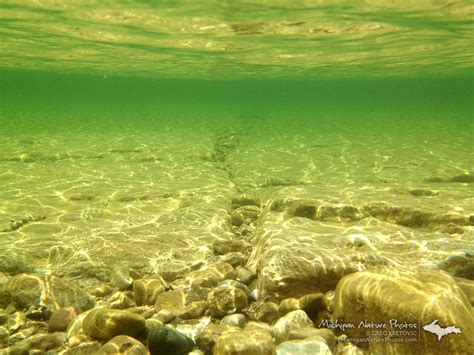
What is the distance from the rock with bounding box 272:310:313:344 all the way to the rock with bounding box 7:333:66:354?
2517 millimetres

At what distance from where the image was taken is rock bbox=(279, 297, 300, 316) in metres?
4.29

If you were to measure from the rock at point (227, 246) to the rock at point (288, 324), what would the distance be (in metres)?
2.49

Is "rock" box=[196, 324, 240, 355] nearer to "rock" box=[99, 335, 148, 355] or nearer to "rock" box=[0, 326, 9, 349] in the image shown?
"rock" box=[99, 335, 148, 355]

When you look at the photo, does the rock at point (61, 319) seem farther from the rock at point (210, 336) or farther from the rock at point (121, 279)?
the rock at point (210, 336)

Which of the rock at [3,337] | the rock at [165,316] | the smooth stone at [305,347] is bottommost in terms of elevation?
the rock at [3,337]

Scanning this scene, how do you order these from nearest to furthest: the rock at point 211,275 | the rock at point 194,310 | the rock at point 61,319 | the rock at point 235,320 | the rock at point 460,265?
the rock at point 235,320
the rock at point 61,319
the rock at point 194,310
the rock at point 460,265
the rock at point 211,275

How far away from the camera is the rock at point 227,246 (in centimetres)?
640

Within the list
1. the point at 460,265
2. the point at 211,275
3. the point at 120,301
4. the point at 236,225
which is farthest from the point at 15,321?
the point at 460,265

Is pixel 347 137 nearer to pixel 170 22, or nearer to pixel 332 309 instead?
pixel 170 22

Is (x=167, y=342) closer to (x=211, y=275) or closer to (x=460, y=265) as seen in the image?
(x=211, y=275)

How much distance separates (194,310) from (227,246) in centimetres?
208

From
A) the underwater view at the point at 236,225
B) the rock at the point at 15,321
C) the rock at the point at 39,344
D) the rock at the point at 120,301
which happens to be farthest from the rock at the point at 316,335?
the rock at the point at 15,321

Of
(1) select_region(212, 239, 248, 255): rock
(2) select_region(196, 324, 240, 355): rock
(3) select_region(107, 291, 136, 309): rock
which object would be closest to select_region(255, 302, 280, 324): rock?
(2) select_region(196, 324, 240, 355): rock

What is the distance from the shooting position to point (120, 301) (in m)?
4.89
